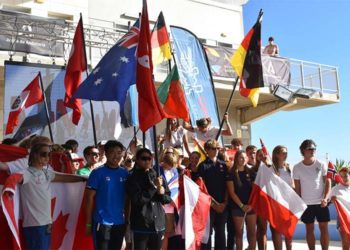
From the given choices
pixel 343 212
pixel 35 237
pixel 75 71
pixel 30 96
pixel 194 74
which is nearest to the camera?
pixel 35 237

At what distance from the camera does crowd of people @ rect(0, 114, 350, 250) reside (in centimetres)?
486

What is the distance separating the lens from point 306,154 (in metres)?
6.80

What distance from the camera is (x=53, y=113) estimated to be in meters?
11.0

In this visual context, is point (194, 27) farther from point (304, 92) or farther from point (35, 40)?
point (35, 40)

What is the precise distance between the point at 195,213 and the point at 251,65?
10.7ft

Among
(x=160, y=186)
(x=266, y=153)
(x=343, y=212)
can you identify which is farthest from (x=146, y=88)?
(x=343, y=212)

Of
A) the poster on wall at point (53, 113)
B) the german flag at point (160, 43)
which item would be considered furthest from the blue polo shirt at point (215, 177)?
the poster on wall at point (53, 113)

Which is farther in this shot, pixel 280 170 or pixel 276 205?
pixel 280 170

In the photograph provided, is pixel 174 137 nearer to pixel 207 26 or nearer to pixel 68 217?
pixel 68 217

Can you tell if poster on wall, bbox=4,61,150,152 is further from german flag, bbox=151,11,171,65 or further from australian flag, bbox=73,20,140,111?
australian flag, bbox=73,20,140,111

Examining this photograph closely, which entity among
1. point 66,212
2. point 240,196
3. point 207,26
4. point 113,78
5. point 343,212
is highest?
point 207,26

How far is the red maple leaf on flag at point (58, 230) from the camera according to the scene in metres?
5.41

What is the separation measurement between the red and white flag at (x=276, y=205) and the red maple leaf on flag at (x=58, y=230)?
9.06ft

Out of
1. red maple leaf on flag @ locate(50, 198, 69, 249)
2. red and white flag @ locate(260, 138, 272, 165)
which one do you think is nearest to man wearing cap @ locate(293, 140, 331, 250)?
red and white flag @ locate(260, 138, 272, 165)
